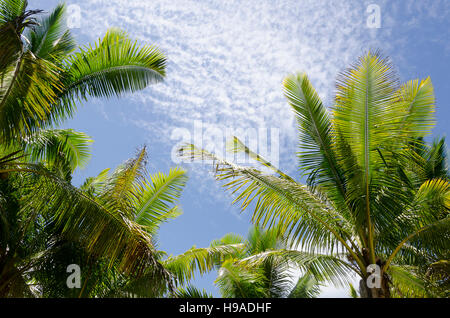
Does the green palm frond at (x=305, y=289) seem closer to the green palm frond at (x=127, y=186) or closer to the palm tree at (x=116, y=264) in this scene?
the palm tree at (x=116, y=264)

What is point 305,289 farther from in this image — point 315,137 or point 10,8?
point 10,8

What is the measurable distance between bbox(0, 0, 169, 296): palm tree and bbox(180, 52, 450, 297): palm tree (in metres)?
1.89

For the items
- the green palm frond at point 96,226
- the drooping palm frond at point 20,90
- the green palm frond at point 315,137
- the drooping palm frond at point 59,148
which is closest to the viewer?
the drooping palm frond at point 20,90

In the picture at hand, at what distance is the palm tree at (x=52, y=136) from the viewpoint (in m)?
5.84

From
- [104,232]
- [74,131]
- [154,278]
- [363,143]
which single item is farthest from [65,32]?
[363,143]

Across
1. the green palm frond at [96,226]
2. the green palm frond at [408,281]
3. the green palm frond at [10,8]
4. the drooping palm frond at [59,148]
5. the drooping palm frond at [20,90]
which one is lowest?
the green palm frond at [408,281]

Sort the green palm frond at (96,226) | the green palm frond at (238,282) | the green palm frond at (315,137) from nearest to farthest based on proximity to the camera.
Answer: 1. the green palm frond at (96,226)
2. the green palm frond at (315,137)
3. the green palm frond at (238,282)

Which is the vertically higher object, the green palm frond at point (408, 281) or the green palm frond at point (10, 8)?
the green palm frond at point (10, 8)

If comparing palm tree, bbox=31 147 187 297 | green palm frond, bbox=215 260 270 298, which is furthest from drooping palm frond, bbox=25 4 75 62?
green palm frond, bbox=215 260 270 298

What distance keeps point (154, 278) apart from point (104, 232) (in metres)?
1.04

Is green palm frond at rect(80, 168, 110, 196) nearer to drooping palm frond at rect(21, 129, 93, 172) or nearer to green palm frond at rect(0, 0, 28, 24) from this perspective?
drooping palm frond at rect(21, 129, 93, 172)

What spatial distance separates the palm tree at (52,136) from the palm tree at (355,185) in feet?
6.22

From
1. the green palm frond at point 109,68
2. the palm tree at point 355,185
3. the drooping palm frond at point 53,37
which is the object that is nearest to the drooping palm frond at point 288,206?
the palm tree at point 355,185

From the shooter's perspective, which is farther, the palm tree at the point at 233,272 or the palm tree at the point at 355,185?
the palm tree at the point at 233,272
